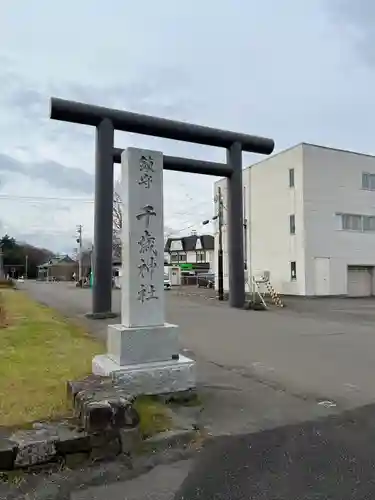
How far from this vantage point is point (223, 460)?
349 cm

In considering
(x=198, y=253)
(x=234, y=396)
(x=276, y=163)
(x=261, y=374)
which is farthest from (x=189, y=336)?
(x=198, y=253)

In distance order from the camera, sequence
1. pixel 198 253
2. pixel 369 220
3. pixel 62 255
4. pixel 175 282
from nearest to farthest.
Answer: pixel 369 220 → pixel 175 282 → pixel 198 253 → pixel 62 255

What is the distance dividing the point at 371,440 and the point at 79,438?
99.2 inches

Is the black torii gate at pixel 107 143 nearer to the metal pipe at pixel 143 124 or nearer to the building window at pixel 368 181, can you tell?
the metal pipe at pixel 143 124

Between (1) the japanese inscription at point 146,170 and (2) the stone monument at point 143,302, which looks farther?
(1) the japanese inscription at point 146,170

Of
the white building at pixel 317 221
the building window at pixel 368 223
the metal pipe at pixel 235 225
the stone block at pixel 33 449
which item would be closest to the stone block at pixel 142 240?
the stone block at pixel 33 449

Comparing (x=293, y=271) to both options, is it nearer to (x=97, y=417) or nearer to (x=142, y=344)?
(x=142, y=344)

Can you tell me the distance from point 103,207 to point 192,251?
168ft

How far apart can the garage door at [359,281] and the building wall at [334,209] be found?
58 cm

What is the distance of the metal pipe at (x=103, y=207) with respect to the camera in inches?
540

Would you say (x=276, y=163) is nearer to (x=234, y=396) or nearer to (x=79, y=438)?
(x=234, y=396)

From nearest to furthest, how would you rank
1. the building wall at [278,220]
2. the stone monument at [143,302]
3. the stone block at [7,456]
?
the stone block at [7,456], the stone monument at [143,302], the building wall at [278,220]

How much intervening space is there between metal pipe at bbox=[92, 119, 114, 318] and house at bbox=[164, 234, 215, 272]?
4158 cm

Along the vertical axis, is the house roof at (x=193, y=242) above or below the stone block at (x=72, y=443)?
above
